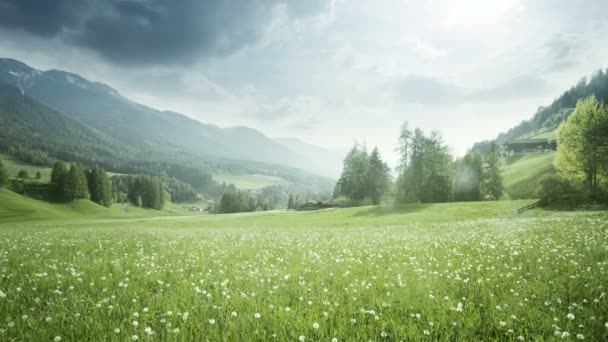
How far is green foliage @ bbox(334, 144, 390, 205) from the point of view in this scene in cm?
7381

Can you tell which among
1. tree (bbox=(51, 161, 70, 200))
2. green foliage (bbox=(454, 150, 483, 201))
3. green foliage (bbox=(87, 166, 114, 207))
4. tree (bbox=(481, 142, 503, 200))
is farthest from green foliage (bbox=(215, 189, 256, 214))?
tree (bbox=(481, 142, 503, 200))

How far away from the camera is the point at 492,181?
65.2 meters

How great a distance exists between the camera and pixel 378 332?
393 centimetres

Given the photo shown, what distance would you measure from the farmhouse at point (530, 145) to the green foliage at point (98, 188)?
223225mm

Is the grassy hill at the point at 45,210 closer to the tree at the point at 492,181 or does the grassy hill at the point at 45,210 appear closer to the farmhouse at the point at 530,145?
the tree at the point at 492,181

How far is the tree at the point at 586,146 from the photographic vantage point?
3847 cm

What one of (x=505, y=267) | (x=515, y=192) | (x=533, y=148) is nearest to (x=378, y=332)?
(x=505, y=267)

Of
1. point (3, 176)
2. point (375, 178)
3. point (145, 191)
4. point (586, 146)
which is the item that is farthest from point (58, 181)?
point (586, 146)

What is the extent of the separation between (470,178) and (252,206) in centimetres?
11184

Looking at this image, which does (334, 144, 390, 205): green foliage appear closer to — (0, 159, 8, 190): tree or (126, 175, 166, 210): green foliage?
(126, 175, 166, 210): green foliage

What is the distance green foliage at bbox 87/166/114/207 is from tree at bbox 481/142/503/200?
138 m

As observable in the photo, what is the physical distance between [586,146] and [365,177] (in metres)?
43.4

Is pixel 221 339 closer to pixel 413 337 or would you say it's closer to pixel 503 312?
pixel 413 337

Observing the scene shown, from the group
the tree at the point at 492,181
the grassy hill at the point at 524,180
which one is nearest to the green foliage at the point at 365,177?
the tree at the point at 492,181
